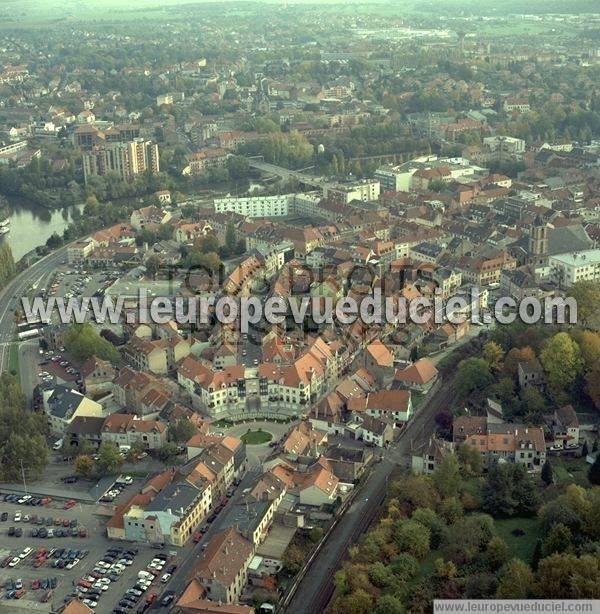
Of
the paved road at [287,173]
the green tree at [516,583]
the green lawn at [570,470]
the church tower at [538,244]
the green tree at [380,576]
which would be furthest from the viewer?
the paved road at [287,173]

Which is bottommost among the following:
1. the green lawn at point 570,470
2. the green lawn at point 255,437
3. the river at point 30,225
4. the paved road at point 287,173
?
the green lawn at point 255,437

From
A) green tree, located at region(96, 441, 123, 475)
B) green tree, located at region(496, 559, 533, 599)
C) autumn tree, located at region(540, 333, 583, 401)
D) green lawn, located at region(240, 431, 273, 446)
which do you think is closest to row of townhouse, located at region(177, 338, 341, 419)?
green lawn, located at region(240, 431, 273, 446)

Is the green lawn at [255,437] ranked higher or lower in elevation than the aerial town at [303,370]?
lower

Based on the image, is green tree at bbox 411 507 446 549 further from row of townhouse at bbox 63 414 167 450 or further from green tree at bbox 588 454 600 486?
row of townhouse at bbox 63 414 167 450

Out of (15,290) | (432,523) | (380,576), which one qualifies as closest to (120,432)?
(432,523)

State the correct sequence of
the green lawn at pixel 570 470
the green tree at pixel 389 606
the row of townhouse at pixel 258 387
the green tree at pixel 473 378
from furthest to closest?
the row of townhouse at pixel 258 387, the green tree at pixel 473 378, the green lawn at pixel 570 470, the green tree at pixel 389 606

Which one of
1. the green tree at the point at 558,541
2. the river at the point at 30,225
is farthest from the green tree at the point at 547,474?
the river at the point at 30,225

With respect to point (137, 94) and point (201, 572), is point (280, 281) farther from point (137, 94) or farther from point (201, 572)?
point (137, 94)

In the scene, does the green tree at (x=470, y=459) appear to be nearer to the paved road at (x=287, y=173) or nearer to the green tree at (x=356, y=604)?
the green tree at (x=356, y=604)
